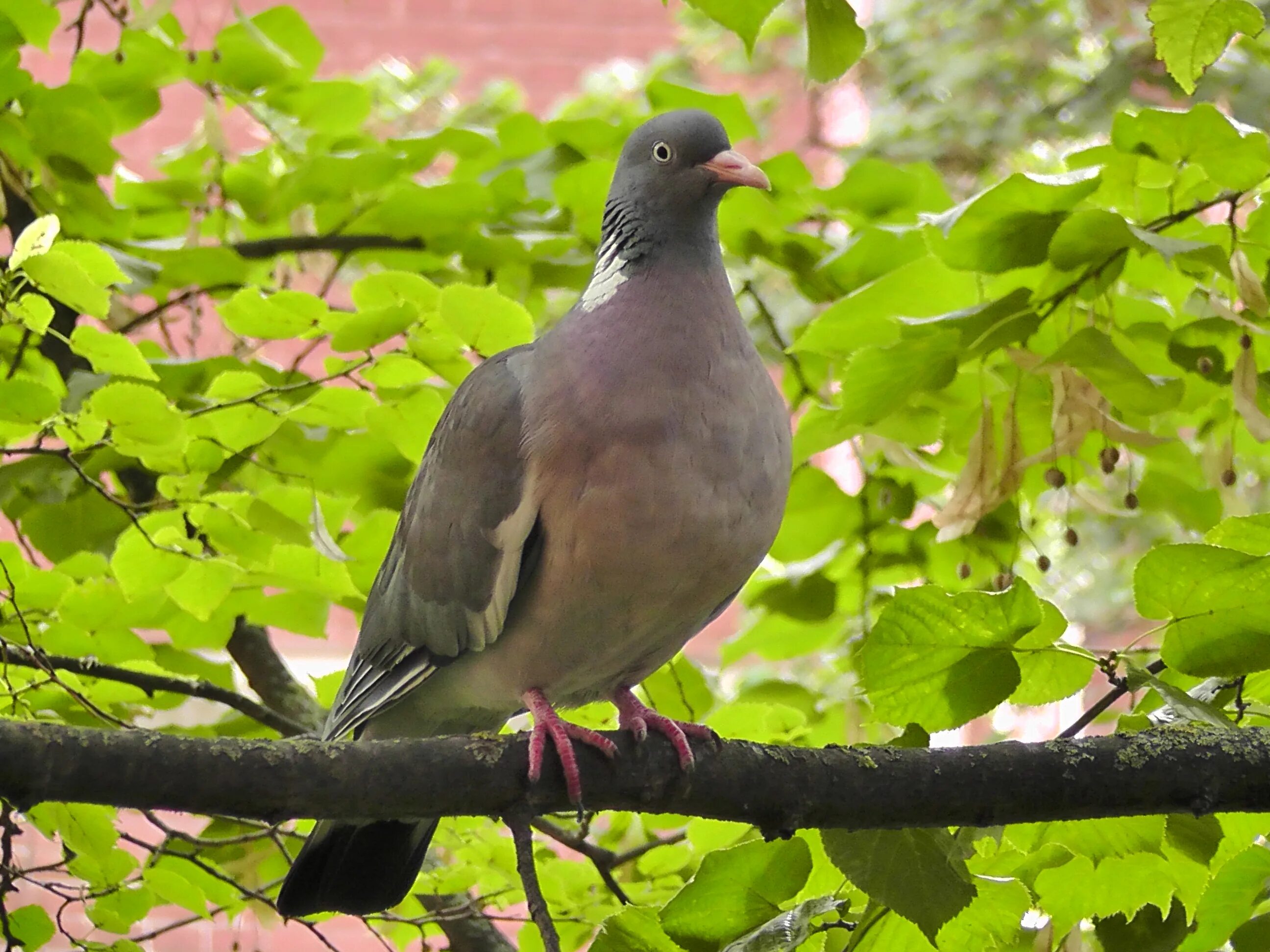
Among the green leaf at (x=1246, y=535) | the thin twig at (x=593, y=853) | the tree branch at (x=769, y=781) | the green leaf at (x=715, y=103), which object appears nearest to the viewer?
the tree branch at (x=769, y=781)

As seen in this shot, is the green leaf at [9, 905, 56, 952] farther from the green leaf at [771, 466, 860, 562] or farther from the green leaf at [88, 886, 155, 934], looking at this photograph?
the green leaf at [771, 466, 860, 562]

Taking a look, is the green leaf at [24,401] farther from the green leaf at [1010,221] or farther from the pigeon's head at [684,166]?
the green leaf at [1010,221]

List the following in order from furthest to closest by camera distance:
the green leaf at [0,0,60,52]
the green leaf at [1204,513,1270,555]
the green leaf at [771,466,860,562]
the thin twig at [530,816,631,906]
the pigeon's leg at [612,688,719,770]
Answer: the green leaf at [771,466,860,562] → the green leaf at [0,0,60,52] → the thin twig at [530,816,631,906] → the pigeon's leg at [612,688,719,770] → the green leaf at [1204,513,1270,555]

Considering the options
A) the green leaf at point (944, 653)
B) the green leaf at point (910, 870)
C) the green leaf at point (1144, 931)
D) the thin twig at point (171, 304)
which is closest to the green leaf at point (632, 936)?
the green leaf at point (910, 870)

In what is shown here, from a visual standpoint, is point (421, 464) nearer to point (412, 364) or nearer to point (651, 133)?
point (412, 364)

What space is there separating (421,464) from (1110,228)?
31.7 inches

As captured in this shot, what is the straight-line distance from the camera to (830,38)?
1.00m

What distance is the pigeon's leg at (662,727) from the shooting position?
123cm

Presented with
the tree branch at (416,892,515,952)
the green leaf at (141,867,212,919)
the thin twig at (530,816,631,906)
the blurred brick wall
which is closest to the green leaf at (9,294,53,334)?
the green leaf at (141,867,212,919)

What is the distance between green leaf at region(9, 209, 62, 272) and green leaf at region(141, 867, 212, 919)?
2.08ft

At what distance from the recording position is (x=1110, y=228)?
126 centimetres

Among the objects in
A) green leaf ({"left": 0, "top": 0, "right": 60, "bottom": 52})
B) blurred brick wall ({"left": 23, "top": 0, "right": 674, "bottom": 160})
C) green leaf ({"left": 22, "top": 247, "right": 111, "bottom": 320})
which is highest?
blurred brick wall ({"left": 23, "top": 0, "right": 674, "bottom": 160})

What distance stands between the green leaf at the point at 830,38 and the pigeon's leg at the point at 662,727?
612 millimetres

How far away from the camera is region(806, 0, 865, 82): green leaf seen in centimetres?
100
